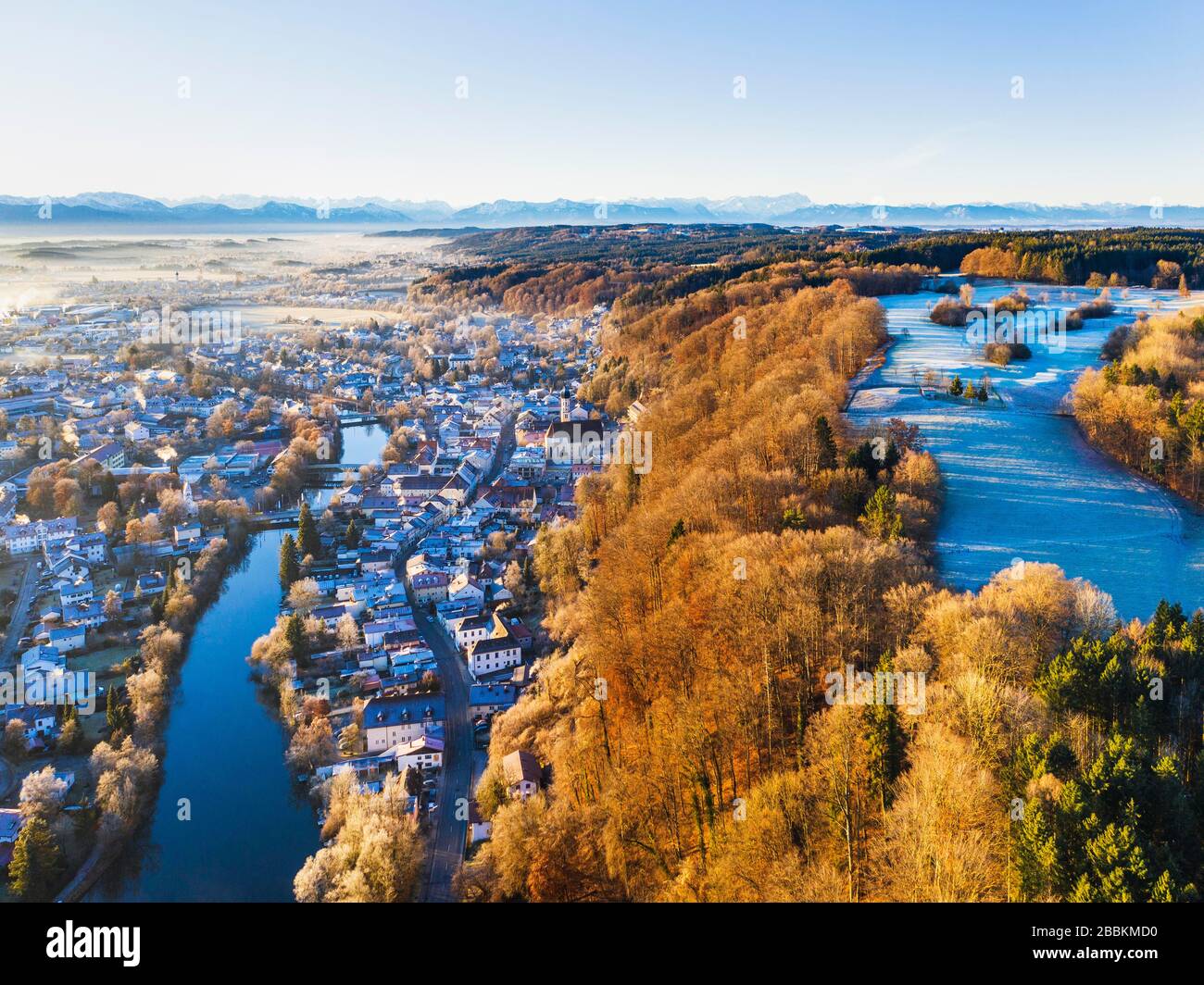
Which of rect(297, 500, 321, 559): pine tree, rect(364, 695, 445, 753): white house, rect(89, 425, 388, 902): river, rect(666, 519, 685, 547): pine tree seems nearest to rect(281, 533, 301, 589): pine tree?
rect(297, 500, 321, 559): pine tree

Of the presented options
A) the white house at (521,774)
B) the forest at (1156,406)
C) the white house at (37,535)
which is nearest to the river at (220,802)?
the white house at (521,774)

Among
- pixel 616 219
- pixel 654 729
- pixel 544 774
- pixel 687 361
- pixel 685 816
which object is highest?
pixel 616 219

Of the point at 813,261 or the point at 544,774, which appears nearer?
the point at 544,774

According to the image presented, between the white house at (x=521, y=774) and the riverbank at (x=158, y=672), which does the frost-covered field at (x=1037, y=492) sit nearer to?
the white house at (x=521, y=774)

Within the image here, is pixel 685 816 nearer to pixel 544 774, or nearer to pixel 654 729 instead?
pixel 654 729

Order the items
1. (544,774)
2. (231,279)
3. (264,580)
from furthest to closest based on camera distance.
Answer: (231,279) < (264,580) < (544,774)

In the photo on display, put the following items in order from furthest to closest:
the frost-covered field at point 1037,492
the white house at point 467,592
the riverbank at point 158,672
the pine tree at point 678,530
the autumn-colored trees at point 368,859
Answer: the white house at point 467,592 → the pine tree at point 678,530 → the riverbank at point 158,672 → the frost-covered field at point 1037,492 → the autumn-colored trees at point 368,859
